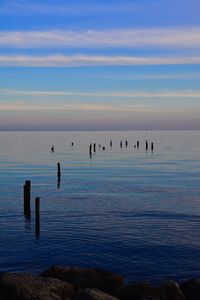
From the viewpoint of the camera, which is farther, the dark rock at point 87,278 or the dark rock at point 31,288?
the dark rock at point 87,278

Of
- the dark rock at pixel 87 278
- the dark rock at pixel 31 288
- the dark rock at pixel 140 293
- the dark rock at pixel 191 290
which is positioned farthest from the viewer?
the dark rock at pixel 87 278

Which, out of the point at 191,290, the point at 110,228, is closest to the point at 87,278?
the point at 191,290

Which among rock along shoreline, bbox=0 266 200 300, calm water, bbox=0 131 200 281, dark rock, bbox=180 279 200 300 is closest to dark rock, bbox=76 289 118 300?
rock along shoreline, bbox=0 266 200 300

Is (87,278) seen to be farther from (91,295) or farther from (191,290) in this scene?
(191,290)

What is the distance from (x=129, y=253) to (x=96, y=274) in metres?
6.98

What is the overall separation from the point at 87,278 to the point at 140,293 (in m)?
2.89

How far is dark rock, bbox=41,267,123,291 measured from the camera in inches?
728

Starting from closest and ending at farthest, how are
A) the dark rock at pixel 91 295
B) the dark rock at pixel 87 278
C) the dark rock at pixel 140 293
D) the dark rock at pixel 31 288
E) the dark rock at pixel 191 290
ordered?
1. the dark rock at pixel 91 295
2. the dark rock at pixel 31 288
3. the dark rock at pixel 140 293
4. the dark rock at pixel 191 290
5. the dark rock at pixel 87 278

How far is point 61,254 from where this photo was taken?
84.0 ft

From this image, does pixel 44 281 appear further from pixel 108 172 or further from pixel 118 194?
pixel 108 172

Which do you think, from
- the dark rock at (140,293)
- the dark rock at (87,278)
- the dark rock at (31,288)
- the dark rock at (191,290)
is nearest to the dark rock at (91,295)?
the dark rock at (31,288)

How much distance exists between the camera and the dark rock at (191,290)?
669 inches

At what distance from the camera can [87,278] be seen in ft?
61.2

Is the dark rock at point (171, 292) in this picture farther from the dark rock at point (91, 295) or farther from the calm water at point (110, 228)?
the calm water at point (110, 228)
